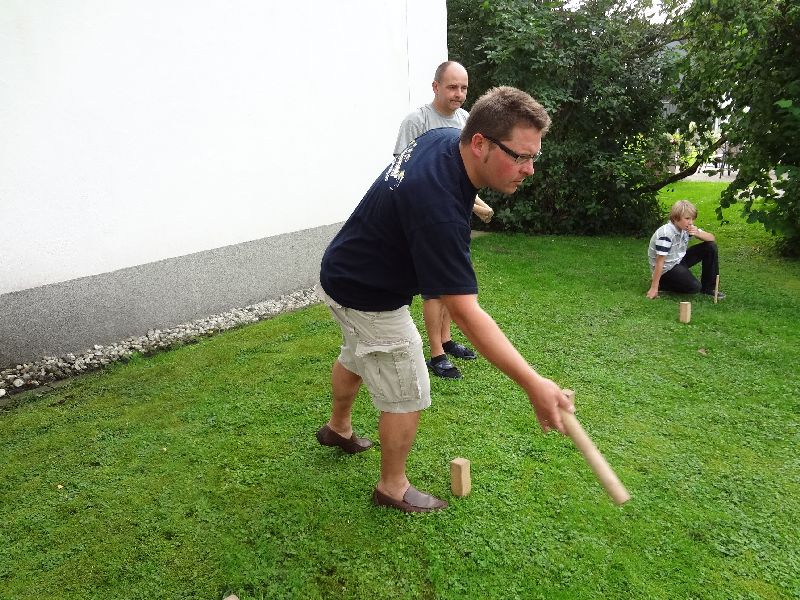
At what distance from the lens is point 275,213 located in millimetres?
6234

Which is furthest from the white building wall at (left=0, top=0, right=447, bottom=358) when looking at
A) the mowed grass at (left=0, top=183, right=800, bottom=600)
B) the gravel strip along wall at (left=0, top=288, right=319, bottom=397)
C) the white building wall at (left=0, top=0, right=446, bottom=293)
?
the mowed grass at (left=0, top=183, right=800, bottom=600)

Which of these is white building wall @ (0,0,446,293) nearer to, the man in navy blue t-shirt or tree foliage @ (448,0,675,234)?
tree foliage @ (448,0,675,234)

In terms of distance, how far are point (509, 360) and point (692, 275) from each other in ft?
16.2

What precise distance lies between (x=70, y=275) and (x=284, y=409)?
6.88ft

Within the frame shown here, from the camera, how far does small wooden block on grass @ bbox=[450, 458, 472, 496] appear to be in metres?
2.87

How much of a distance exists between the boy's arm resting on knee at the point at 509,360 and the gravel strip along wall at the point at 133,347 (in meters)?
3.55

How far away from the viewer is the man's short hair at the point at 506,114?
2.12m

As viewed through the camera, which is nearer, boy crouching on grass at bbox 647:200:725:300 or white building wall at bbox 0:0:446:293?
white building wall at bbox 0:0:446:293

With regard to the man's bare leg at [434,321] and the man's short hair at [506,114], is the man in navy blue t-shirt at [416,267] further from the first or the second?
the man's bare leg at [434,321]

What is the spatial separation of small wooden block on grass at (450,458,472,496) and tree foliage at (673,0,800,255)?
5.76 metres

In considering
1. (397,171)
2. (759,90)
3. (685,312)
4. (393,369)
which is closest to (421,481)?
(393,369)

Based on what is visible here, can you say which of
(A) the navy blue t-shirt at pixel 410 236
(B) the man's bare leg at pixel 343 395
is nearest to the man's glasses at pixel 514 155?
(A) the navy blue t-shirt at pixel 410 236

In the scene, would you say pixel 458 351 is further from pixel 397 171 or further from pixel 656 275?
pixel 656 275

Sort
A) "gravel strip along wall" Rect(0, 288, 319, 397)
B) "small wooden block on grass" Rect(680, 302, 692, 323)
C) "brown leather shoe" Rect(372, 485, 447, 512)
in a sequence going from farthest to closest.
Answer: "small wooden block on grass" Rect(680, 302, 692, 323) < "gravel strip along wall" Rect(0, 288, 319, 397) < "brown leather shoe" Rect(372, 485, 447, 512)
